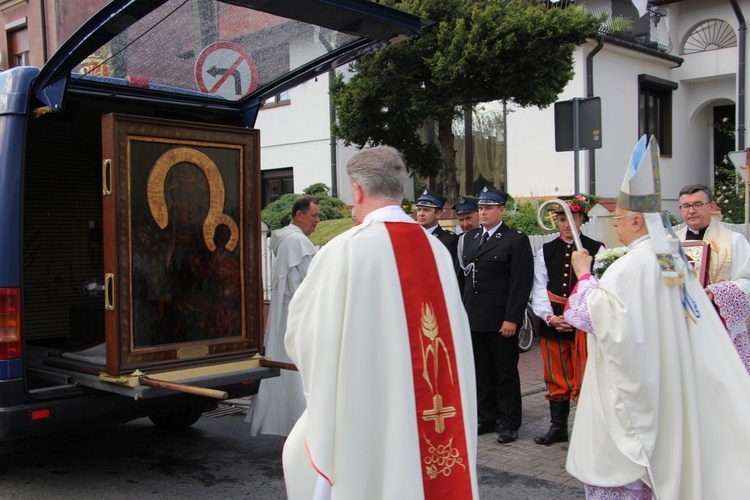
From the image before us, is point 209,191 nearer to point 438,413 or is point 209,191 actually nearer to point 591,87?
point 438,413

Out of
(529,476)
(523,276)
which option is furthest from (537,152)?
(529,476)

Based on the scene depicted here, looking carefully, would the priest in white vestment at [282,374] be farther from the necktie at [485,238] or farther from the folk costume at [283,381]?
the necktie at [485,238]

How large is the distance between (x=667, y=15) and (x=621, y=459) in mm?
18709

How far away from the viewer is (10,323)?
471 cm

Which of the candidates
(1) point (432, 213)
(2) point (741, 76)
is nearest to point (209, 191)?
(1) point (432, 213)

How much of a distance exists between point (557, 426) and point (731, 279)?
5.52 feet

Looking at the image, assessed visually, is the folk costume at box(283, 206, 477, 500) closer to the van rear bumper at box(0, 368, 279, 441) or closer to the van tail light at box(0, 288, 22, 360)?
the van rear bumper at box(0, 368, 279, 441)

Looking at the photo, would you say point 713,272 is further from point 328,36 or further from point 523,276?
point 328,36

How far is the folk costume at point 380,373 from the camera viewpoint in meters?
2.91

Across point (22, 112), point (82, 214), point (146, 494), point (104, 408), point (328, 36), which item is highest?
point (328, 36)

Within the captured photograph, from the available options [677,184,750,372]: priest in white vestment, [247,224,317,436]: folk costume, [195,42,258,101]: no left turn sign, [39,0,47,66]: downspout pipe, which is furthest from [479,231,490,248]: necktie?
[39,0,47,66]: downspout pipe

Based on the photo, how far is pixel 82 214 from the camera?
7.40 meters

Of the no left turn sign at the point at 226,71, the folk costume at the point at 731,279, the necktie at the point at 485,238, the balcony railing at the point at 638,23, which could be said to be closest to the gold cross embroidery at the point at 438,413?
the folk costume at the point at 731,279

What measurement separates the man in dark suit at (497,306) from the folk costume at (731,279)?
133 cm
